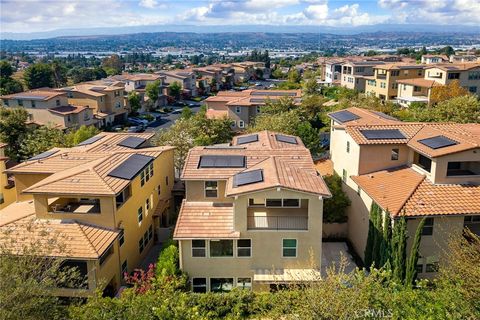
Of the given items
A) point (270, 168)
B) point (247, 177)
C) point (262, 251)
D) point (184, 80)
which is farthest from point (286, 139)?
point (184, 80)

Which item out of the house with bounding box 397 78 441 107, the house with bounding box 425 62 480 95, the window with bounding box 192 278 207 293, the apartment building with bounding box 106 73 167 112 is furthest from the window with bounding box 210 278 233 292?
the apartment building with bounding box 106 73 167 112

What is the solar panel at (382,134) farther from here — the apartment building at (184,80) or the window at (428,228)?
the apartment building at (184,80)

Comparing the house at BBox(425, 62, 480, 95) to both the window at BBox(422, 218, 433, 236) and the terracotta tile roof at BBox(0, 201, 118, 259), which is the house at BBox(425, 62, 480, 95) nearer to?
the window at BBox(422, 218, 433, 236)

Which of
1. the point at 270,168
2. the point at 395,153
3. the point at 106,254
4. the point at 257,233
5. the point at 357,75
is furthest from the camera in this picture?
the point at 357,75

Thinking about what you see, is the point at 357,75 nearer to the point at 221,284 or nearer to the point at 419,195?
the point at 419,195

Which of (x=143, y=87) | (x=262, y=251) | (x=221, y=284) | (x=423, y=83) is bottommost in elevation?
(x=221, y=284)
